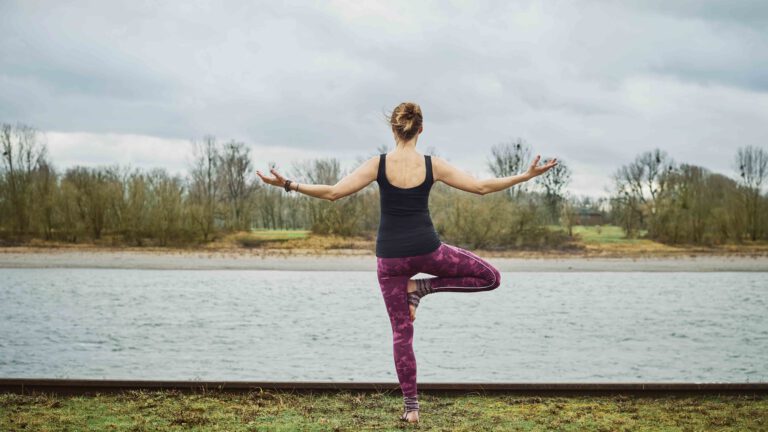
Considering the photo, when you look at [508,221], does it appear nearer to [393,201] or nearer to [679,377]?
[679,377]

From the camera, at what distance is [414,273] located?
4.93 meters

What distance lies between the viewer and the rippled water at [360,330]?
45.2 feet

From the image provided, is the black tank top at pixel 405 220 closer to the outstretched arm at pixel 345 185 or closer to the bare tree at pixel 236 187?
the outstretched arm at pixel 345 185

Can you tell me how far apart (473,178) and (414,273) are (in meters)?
0.67

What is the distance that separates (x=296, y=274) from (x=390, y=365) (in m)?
22.3

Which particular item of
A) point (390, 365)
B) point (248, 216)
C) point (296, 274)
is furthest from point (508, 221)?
point (390, 365)

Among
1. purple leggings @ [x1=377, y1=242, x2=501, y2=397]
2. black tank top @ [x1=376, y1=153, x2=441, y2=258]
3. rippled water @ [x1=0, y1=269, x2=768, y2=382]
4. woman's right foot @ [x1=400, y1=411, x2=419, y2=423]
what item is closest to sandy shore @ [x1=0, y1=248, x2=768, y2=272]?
rippled water @ [x1=0, y1=269, x2=768, y2=382]

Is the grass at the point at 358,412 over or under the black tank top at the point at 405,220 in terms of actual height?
under

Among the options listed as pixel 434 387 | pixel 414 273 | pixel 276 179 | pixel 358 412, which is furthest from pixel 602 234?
pixel 276 179

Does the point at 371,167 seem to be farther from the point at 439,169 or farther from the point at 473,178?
the point at 473,178

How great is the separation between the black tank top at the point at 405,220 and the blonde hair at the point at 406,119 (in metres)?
0.18

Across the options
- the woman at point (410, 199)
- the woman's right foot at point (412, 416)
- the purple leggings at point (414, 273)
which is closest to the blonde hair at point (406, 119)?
the woman at point (410, 199)

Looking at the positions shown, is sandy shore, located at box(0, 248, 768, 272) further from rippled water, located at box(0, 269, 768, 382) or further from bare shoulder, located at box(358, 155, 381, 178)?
bare shoulder, located at box(358, 155, 381, 178)

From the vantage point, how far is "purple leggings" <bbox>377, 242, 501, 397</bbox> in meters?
4.83
